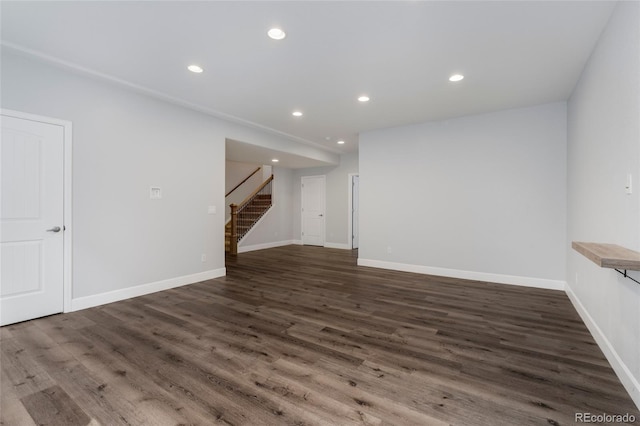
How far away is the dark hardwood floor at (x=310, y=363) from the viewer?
176 centimetres

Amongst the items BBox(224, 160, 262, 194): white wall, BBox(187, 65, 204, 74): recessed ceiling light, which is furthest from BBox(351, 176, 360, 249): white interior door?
BBox(187, 65, 204, 74): recessed ceiling light

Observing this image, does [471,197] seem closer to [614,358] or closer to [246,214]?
[614,358]

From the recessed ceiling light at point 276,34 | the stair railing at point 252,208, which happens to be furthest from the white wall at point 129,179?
the stair railing at point 252,208

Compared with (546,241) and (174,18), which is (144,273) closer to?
(174,18)

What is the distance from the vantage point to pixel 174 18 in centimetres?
241

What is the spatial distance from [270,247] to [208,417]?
704cm

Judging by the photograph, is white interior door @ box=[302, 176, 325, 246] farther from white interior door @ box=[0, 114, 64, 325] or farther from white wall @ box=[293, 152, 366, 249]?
white interior door @ box=[0, 114, 64, 325]

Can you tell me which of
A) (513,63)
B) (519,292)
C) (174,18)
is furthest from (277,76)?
(519,292)

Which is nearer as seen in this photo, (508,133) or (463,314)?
(463,314)

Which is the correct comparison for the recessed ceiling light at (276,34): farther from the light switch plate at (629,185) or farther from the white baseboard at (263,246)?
the white baseboard at (263,246)

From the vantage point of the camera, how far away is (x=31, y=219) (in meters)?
3.14

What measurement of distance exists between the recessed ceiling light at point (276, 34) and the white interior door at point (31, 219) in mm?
2667

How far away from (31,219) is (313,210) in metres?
6.64

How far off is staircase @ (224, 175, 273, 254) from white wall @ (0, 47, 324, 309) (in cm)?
244
